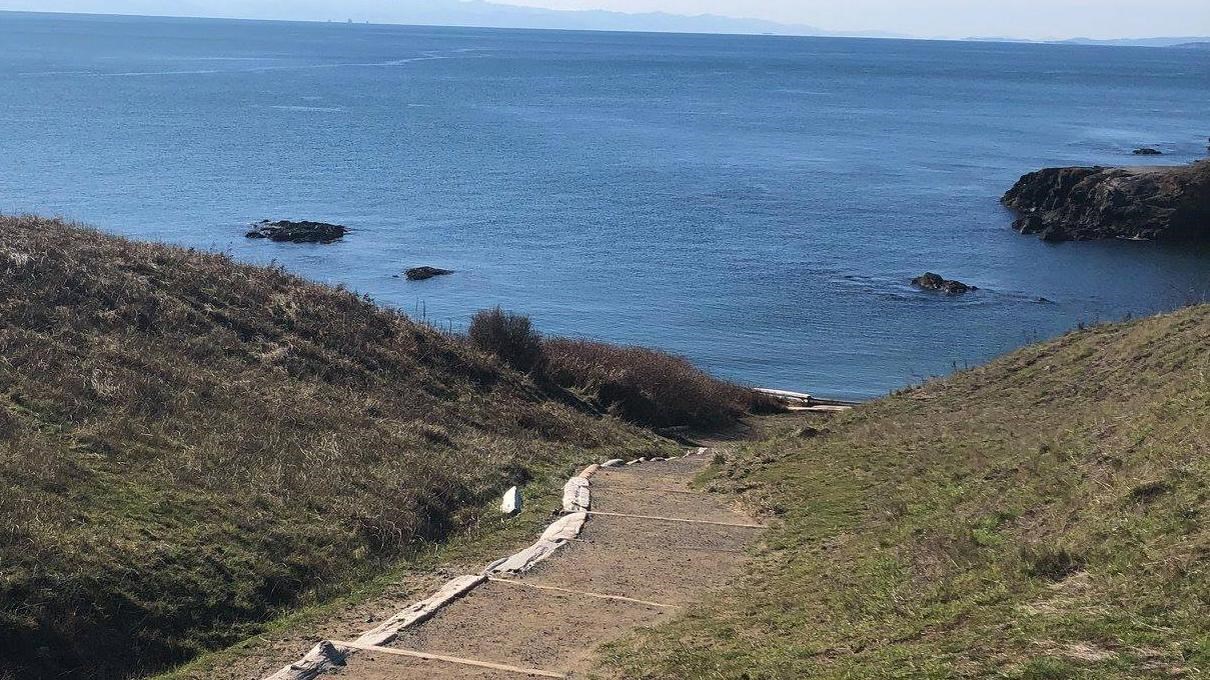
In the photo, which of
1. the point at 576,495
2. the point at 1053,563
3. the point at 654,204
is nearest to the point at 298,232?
the point at 654,204

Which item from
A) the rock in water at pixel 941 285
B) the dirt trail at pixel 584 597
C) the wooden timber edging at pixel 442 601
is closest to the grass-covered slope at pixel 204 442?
the wooden timber edging at pixel 442 601

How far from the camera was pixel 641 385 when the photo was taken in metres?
27.8

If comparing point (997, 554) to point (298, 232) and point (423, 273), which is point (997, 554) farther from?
point (298, 232)

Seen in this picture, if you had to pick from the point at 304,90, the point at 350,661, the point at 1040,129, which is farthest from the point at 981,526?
the point at 304,90

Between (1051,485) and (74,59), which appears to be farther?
(74,59)

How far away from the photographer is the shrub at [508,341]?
87.1 ft

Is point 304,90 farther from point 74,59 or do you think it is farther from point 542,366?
point 542,366

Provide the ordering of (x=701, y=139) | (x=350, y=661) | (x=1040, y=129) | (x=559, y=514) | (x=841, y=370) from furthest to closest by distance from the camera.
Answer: (x=1040, y=129)
(x=701, y=139)
(x=841, y=370)
(x=559, y=514)
(x=350, y=661)

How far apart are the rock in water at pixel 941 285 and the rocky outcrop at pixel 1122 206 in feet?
52.4

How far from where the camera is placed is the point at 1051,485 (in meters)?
11.3

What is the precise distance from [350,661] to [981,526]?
5.56 meters

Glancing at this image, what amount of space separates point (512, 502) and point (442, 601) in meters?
4.79

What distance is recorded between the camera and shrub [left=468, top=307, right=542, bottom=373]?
26.5m

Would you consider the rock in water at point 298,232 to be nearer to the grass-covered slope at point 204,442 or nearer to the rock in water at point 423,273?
the rock in water at point 423,273
